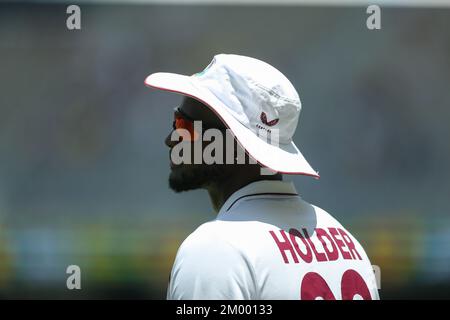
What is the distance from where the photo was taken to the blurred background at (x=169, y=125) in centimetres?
307

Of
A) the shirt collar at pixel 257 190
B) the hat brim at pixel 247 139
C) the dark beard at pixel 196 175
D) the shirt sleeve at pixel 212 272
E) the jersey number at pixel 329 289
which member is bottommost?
the jersey number at pixel 329 289

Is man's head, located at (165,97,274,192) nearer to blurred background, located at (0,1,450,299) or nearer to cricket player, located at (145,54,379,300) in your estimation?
cricket player, located at (145,54,379,300)

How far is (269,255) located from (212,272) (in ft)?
0.33

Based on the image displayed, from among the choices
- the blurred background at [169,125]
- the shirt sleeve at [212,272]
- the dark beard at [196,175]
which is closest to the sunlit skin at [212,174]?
the dark beard at [196,175]

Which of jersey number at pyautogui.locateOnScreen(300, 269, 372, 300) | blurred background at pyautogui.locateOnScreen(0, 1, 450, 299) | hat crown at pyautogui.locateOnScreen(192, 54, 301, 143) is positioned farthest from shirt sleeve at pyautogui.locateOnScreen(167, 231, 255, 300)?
blurred background at pyautogui.locateOnScreen(0, 1, 450, 299)

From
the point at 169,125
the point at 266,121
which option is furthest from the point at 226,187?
the point at 169,125

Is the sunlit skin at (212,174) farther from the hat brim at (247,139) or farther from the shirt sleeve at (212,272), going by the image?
the shirt sleeve at (212,272)

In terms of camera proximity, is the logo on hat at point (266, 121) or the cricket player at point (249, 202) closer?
the cricket player at point (249, 202)

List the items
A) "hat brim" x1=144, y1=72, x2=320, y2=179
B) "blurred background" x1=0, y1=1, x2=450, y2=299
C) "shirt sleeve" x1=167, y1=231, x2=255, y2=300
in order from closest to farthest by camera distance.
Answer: "shirt sleeve" x1=167, y1=231, x2=255, y2=300, "hat brim" x1=144, y1=72, x2=320, y2=179, "blurred background" x1=0, y1=1, x2=450, y2=299

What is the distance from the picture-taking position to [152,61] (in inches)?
129

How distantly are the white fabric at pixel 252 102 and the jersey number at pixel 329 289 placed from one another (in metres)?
0.18

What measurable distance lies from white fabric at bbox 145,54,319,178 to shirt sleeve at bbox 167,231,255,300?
0.18 meters

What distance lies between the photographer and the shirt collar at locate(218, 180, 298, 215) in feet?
3.88
